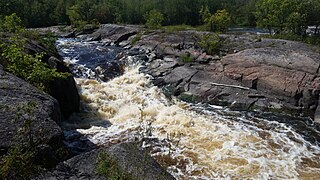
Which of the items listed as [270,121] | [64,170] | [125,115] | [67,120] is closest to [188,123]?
[125,115]

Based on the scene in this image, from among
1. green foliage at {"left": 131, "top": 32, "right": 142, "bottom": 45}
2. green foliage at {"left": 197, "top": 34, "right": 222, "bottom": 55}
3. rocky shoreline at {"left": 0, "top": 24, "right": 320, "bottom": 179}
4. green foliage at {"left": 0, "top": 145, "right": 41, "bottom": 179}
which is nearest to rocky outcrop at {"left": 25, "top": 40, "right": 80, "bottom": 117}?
rocky shoreline at {"left": 0, "top": 24, "right": 320, "bottom": 179}

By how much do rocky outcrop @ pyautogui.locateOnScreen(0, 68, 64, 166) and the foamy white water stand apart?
232 cm

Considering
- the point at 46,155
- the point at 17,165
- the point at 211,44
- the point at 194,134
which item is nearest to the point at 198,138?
the point at 194,134

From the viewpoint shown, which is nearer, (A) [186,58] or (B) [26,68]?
(B) [26,68]

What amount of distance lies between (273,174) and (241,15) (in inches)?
2720

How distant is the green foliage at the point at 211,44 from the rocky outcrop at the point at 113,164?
17098 millimetres

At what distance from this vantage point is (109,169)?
5.24m

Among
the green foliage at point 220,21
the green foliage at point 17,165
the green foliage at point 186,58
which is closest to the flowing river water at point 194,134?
the green foliage at point 17,165

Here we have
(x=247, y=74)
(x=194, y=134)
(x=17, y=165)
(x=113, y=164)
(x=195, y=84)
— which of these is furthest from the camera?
(x=195, y=84)

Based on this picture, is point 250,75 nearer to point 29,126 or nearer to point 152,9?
point 29,126

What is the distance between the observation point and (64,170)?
5.39 m

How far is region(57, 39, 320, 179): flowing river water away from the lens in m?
9.98

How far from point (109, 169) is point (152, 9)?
6065 centimetres

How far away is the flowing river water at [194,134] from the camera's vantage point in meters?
9.98
